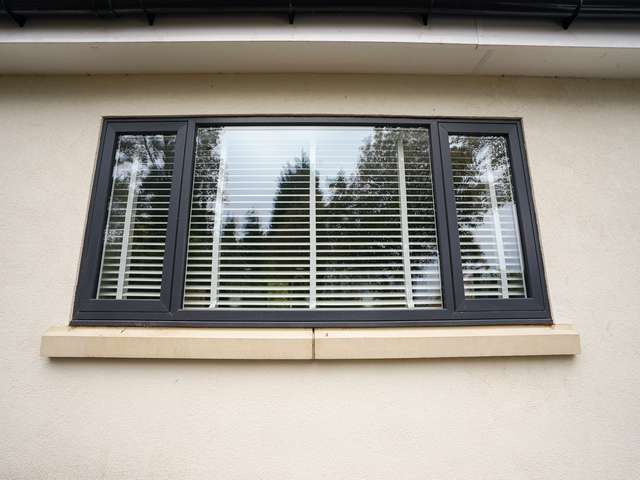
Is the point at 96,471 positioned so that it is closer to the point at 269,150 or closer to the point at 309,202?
the point at 309,202

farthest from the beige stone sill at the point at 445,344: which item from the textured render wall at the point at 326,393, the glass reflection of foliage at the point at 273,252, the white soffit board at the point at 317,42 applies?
the white soffit board at the point at 317,42

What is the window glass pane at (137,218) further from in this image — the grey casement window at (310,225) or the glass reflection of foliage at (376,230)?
the glass reflection of foliage at (376,230)

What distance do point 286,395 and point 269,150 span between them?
1.79 metres

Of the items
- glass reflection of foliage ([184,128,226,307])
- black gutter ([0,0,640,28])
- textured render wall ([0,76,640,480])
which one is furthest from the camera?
glass reflection of foliage ([184,128,226,307])

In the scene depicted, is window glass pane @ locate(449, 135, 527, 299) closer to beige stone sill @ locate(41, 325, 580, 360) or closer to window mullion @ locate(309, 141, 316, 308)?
beige stone sill @ locate(41, 325, 580, 360)

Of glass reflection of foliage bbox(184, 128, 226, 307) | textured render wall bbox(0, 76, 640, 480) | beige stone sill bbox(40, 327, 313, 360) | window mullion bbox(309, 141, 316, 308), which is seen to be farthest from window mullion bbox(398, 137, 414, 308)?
glass reflection of foliage bbox(184, 128, 226, 307)

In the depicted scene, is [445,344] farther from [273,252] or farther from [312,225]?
[273,252]

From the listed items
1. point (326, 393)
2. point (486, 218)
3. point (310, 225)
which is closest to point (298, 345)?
point (326, 393)

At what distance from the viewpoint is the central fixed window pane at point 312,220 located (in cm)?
219

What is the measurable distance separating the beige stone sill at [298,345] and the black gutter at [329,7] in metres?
2.18

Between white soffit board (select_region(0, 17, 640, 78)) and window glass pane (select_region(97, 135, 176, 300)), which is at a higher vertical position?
white soffit board (select_region(0, 17, 640, 78))

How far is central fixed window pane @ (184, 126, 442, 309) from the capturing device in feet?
7.18

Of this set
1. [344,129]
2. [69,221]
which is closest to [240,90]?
[344,129]

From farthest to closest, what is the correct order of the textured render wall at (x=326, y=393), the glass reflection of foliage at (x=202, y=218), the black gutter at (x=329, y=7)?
the glass reflection of foliage at (x=202, y=218) < the black gutter at (x=329, y=7) < the textured render wall at (x=326, y=393)
